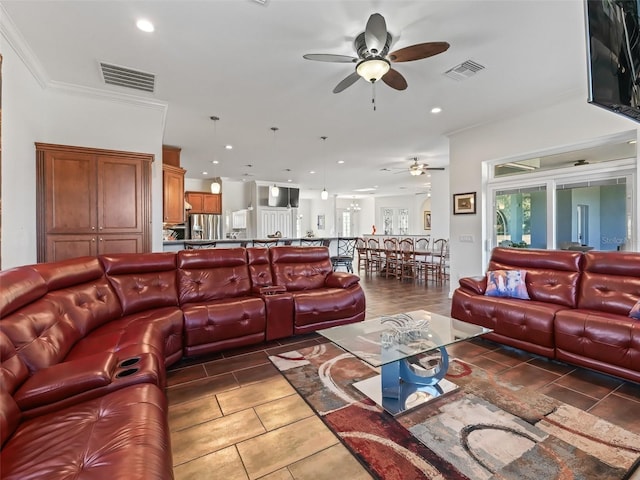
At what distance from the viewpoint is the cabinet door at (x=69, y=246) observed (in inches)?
136

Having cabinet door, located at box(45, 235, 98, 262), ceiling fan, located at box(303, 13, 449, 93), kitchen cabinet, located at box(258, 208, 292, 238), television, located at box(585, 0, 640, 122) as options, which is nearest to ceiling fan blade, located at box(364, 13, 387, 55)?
ceiling fan, located at box(303, 13, 449, 93)

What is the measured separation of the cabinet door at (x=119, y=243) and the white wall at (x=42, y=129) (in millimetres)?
265

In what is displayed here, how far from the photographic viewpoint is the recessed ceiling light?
8.24ft

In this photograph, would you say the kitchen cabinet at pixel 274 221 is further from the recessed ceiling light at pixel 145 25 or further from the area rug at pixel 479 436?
the area rug at pixel 479 436

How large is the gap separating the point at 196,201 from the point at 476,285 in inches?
318

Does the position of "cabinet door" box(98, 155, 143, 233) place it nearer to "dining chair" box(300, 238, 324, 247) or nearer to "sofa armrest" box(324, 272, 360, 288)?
"sofa armrest" box(324, 272, 360, 288)

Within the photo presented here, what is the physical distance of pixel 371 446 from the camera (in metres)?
1.72

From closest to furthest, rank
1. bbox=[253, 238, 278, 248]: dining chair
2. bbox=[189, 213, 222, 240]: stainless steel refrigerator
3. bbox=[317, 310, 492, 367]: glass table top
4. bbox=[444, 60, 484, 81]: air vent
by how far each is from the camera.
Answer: bbox=[317, 310, 492, 367]: glass table top, bbox=[444, 60, 484, 81]: air vent, bbox=[253, 238, 278, 248]: dining chair, bbox=[189, 213, 222, 240]: stainless steel refrigerator

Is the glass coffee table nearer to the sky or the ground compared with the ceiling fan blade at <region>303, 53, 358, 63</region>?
nearer to the ground

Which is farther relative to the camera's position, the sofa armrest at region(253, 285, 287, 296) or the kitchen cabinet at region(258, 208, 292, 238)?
the kitchen cabinet at region(258, 208, 292, 238)

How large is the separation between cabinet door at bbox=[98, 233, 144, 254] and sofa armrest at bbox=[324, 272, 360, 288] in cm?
247

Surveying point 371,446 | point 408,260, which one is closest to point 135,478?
point 371,446

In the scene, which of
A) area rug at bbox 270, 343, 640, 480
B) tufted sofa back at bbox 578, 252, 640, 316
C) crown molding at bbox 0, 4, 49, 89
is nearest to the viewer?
area rug at bbox 270, 343, 640, 480

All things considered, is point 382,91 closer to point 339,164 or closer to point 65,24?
point 65,24
